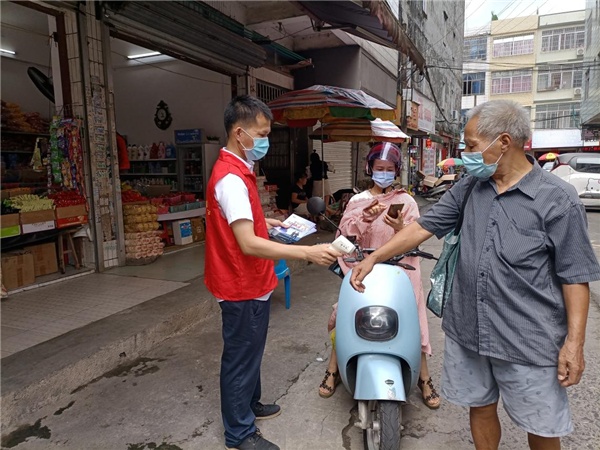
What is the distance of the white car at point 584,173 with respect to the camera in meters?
13.3

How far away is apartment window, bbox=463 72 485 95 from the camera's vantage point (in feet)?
116

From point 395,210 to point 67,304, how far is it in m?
3.38

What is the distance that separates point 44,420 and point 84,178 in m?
3.23

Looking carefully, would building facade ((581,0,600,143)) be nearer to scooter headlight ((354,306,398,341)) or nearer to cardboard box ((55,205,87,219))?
cardboard box ((55,205,87,219))

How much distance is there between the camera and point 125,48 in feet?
26.7

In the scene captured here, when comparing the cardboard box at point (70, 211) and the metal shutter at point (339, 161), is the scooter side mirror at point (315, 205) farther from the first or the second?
the metal shutter at point (339, 161)

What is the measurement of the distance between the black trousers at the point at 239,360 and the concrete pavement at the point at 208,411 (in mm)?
232

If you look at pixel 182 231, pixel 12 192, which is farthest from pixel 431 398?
pixel 182 231

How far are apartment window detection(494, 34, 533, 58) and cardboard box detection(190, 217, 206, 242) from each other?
114 feet

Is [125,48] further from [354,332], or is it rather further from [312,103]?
[354,332]

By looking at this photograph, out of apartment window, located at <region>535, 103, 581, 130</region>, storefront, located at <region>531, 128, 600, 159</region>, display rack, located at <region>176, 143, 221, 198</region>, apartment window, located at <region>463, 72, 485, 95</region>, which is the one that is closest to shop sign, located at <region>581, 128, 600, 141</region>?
storefront, located at <region>531, 128, 600, 159</region>

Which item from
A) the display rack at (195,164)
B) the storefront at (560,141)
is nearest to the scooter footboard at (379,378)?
the display rack at (195,164)

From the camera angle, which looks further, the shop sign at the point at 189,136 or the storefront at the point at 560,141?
the storefront at the point at 560,141

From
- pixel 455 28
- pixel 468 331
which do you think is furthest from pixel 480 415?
pixel 455 28
